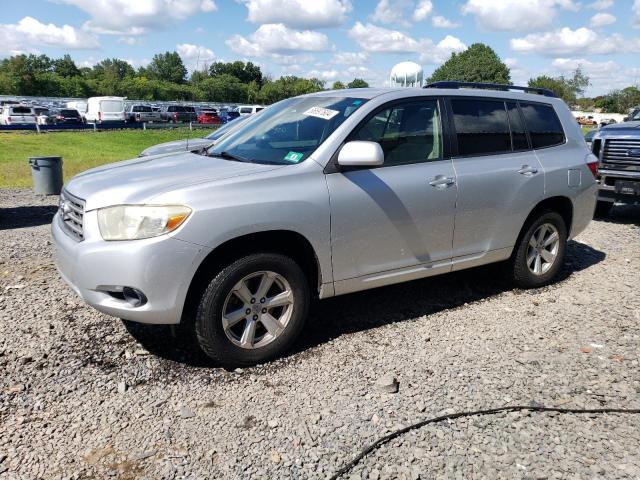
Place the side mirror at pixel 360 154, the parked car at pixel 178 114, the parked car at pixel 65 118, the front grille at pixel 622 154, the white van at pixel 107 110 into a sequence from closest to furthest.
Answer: the side mirror at pixel 360 154, the front grille at pixel 622 154, the parked car at pixel 65 118, the white van at pixel 107 110, the parked car at pixel 178 114

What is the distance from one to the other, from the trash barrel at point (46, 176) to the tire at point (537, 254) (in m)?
9.16

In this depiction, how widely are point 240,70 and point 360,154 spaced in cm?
12721

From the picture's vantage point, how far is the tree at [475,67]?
101m

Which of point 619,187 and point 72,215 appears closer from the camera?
point 72,215

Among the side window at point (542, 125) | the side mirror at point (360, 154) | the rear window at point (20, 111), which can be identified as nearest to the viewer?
the side mirror at point (360, 154)

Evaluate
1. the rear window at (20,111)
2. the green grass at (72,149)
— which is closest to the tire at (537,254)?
the green grass at (72,149)

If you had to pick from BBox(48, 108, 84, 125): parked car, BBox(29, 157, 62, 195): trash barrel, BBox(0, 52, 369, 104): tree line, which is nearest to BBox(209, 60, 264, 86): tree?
BBox(0, 52, 369, 104): tree line

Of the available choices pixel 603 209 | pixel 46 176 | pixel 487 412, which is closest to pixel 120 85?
pixel 46 176

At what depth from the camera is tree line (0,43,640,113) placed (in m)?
72.6

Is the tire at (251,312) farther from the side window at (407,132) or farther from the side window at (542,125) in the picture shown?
the side window at (542,125)

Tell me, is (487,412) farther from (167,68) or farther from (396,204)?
(167,68)

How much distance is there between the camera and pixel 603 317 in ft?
16.0

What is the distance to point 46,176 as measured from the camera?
11.0 m

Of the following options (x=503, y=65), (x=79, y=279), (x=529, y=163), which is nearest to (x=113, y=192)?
(x=79, y=279)
